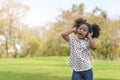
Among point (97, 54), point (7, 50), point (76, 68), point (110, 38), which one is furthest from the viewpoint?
point (7, 50)

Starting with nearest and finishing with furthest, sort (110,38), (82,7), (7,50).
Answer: (110,38), (7,50), (82,7)

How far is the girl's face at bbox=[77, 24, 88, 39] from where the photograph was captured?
230 inches

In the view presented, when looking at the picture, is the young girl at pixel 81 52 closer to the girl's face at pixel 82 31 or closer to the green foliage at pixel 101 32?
the girl's face at pixel 82 31

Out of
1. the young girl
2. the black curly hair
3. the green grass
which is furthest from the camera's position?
the green grass

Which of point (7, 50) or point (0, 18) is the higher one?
point (0, 18)

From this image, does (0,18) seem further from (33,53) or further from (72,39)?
(72,39)

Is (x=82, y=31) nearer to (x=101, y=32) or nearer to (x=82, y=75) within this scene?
(x=82, y=75)

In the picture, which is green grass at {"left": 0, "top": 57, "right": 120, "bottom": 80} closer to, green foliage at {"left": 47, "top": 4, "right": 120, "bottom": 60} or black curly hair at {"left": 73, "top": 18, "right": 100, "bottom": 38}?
black curly hair at {"left": 73, "top": 18, "right": 100, "bottom": 38}

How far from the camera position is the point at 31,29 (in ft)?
177

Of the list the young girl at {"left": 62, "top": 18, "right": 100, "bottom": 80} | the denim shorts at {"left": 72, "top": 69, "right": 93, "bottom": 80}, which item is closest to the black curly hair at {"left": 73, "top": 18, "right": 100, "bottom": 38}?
the young girl at {"left": 62, "top": 18, "right": 100, "bottom": 80}

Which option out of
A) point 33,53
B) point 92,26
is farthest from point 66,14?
point 92,26

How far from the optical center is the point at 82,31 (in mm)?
5844

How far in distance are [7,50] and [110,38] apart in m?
15.9

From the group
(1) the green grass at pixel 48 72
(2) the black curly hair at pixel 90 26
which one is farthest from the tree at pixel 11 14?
(2) the black curly hair at pixel 90 26
